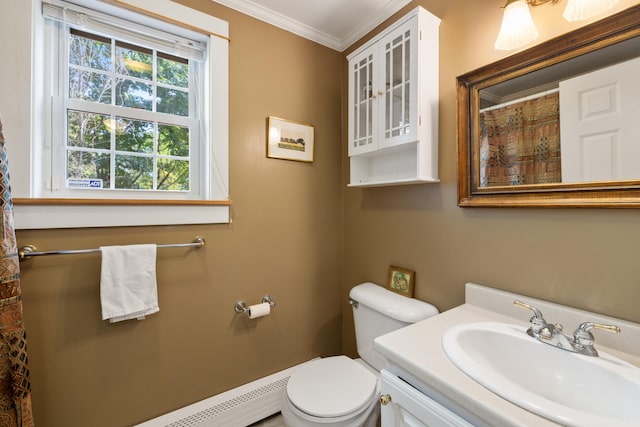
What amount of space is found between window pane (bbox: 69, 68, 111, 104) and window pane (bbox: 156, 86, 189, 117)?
0.70 feet

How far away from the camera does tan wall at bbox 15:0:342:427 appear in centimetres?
115

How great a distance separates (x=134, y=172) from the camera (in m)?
1.37

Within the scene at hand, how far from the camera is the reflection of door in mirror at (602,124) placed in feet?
2.61

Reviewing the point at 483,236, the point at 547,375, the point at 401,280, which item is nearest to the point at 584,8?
the point at 483,236

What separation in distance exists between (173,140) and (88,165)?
39 centimetres

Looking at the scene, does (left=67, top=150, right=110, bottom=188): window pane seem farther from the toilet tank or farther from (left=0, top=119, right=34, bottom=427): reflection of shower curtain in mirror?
the toilet tank

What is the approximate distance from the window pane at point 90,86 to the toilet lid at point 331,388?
1.59 meters

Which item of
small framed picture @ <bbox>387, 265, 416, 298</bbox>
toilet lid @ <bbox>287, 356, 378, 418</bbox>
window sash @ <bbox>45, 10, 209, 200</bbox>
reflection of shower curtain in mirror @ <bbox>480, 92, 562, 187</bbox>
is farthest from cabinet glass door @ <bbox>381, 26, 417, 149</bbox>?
toilet lid @ <bbox>287, 356, 378, 418</bbox>

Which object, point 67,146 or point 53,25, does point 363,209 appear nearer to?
point 67,146

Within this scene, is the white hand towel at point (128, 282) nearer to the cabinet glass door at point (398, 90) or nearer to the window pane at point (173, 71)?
the window pane at point (173, 71)

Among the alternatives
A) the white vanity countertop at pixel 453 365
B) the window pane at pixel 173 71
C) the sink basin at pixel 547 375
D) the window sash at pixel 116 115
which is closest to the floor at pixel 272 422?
the white vanity countertop at pixel 453 365

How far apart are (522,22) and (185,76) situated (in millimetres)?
1557

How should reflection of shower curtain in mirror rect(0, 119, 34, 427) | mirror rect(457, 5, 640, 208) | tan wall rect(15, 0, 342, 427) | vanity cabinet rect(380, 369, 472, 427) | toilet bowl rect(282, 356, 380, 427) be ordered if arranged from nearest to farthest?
1. vanity cabinet rect(380, 369, 472, 427)
2. mirror rect(457, 5, 640, 208)
3. reflection of shower curtain in mirror rect(0, 119, 34, 427)
4. toilet bowl rect(282, 356, 380, 427)
5. tan wall rect(15, 0, 342, 427)

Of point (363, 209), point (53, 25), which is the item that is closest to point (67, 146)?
point (53, 25)
